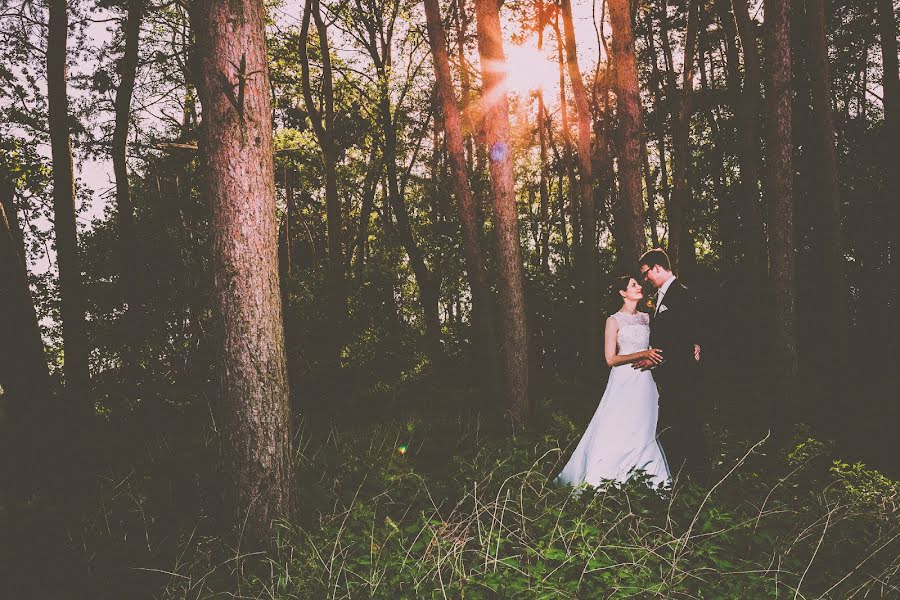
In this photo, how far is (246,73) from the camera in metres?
4.32

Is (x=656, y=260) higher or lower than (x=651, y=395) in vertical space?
higher

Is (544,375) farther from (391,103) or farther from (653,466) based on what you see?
(391,103)

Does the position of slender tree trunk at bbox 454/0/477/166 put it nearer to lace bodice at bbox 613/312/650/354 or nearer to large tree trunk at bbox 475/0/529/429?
large tree trunk at bbox 475/0/529/429

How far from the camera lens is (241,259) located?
4.29 m

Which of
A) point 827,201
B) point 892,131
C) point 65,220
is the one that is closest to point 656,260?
point 827,201

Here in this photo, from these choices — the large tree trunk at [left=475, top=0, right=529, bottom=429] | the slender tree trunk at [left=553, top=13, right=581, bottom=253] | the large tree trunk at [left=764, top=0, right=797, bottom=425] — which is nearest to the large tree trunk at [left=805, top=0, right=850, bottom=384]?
the large tree trunk at [left=764, top=0, right=797, bottom=425]

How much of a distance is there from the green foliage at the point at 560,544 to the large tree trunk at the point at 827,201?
513 centimetres

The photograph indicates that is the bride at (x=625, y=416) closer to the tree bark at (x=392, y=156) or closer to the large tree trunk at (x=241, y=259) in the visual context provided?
the large tree trunk at (x=241, y=259)

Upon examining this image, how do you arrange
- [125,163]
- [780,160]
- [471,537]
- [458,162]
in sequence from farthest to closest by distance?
1. [125,163]
2. [458,162]
3. [780,160]
4. [471,537]

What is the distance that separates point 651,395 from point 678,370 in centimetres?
51

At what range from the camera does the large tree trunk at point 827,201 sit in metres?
9.47

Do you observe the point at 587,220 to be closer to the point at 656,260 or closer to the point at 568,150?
the point at 656,260

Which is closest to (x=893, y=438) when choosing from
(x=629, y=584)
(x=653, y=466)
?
(x=653, y=466)

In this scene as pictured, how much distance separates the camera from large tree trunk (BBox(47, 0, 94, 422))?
9.24 metres
